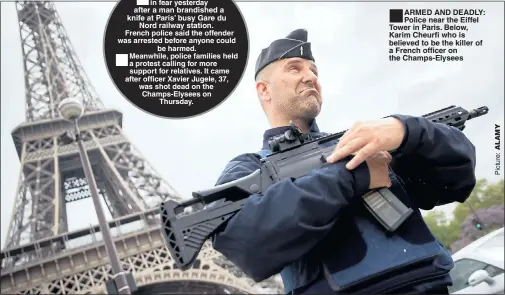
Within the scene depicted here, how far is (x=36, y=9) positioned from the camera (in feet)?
36.7

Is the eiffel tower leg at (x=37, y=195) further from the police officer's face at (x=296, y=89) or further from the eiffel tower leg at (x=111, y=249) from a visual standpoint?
the police officer's face at (x=296, y=89)

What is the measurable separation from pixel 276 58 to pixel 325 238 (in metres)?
0.45

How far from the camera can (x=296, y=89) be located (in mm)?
1072

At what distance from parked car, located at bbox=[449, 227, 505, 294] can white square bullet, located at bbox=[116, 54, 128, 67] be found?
1.78 metres

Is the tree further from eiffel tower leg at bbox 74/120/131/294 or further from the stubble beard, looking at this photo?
the stubble beard

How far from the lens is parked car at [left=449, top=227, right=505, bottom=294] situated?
2.34 meters

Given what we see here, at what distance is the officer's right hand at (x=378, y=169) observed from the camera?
81 centimetres

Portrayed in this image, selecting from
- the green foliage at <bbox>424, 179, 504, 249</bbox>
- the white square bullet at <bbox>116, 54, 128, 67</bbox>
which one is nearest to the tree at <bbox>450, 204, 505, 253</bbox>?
the green foliage at <bbox>424, 179, 504, 249</bbox>

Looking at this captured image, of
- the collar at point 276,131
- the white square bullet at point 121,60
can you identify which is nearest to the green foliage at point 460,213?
the white square bullet at point 121,60

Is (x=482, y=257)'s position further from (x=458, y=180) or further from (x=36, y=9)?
(x=36, y=9)

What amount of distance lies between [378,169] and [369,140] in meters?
0.07

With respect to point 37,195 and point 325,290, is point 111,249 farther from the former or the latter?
point 37,195

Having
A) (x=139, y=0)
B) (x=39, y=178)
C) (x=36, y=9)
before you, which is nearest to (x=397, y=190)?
(x=139, y=0)

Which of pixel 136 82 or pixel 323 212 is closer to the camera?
pixel 323 212
